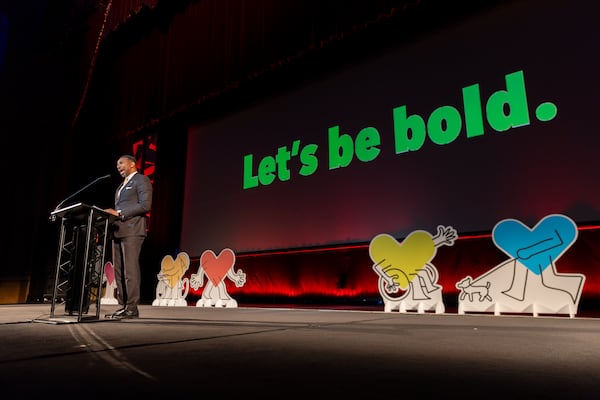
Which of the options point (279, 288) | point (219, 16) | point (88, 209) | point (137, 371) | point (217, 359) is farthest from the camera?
point (219, 16)

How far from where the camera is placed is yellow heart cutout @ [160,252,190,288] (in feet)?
14.5

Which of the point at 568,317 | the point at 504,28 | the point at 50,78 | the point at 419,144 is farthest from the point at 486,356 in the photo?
the point at 50,78

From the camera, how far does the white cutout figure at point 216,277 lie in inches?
157

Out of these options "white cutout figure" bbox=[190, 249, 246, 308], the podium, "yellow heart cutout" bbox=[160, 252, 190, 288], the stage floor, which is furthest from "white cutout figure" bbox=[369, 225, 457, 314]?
"yellow heart cutout" bbox=[160, 252, 190, 288]

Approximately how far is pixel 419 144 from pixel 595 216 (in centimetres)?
131

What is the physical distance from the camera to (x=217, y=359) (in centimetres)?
94

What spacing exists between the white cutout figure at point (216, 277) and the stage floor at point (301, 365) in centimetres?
258

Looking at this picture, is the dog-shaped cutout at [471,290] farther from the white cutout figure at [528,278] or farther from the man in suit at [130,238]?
the man in suit at [130,238]

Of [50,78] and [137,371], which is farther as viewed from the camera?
[50,78]

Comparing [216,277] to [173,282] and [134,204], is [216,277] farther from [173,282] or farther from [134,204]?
[134,204]

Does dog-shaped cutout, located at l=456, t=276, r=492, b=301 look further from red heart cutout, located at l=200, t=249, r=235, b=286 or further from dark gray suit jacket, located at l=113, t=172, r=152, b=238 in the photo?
red heart cutout, located at l=200, t=249, r=235, b=286

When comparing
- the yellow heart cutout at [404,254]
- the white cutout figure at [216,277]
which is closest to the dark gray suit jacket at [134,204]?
the yellow heart cutout at [404,254]

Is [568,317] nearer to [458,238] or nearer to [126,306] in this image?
[458,238]

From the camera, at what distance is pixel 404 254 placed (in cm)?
305
